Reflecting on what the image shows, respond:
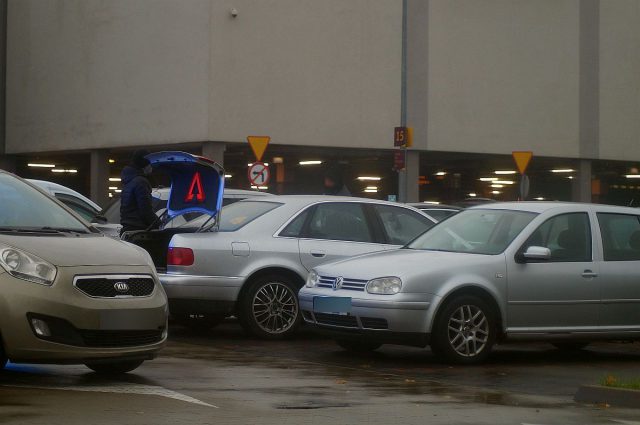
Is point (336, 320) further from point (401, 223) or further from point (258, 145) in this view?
point (258, 145)

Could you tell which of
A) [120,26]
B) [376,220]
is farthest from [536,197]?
[376,220]

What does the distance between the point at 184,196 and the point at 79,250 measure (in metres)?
5.32

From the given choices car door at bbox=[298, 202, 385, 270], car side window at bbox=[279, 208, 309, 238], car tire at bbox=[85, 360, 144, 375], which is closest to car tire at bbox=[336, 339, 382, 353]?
car door at bbox=[298, 202, 385, 270]

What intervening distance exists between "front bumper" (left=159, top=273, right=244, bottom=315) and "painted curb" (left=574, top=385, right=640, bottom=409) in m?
4.91

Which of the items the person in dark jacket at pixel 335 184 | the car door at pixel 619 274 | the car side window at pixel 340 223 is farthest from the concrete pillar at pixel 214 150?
the car door at pixel 619 274

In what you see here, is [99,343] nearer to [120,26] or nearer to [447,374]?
[447,374]

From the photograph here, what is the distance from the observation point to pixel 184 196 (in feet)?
46.5

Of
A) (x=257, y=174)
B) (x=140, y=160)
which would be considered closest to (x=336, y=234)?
(x=140, y=160)

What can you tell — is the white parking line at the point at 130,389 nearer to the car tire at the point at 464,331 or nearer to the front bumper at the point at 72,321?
the front bumper at the point at 72,321

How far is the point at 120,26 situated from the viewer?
37562mm

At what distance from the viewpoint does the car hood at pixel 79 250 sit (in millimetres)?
8648

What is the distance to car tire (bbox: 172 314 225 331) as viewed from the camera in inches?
581

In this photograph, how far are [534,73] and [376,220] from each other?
2598 cm

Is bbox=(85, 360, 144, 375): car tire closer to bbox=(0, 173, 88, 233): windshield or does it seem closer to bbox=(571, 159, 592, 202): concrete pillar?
bbox=(0, 173, 88, 233): windshield
